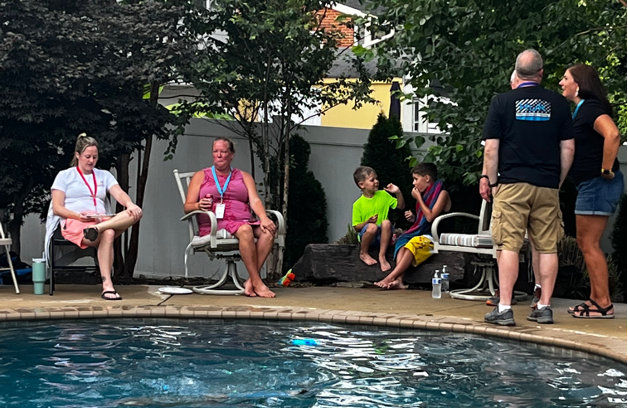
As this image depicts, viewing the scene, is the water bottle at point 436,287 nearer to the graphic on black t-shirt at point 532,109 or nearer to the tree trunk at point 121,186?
the graphic on black t-shirt at point 532,109

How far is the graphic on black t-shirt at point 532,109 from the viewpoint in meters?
6.80

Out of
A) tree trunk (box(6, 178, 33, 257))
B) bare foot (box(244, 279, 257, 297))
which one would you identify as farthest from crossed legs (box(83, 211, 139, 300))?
tree trunk (box(6, 178, 33, 257))

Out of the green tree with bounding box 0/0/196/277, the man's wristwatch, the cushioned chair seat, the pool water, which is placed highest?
the green tree with bounding box 0/0/196/277

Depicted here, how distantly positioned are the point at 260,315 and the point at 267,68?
3.35 meters

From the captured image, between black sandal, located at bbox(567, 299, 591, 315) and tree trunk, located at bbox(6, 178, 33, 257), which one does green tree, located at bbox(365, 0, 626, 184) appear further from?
tree trunk, located at bbox(6, 178, 33, 257)

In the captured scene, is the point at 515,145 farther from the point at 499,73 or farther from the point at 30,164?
the point at 30,164

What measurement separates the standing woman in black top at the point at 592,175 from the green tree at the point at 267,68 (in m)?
3.03

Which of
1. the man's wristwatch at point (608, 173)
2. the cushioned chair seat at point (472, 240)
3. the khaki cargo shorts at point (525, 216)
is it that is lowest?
the cushioned chair seat at point (472, 240)

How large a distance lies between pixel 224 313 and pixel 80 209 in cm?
186

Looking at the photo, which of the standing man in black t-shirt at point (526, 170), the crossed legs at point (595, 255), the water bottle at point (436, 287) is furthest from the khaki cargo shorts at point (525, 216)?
the water bottle at point (436, 287)

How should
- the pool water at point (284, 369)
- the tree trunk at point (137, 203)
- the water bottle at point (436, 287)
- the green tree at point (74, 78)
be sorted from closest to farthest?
the pool water at point (284, 369) < the water bottle at point (436, 287) < the green tree at point (74, 78) < the tree trunk at point (137, 203)

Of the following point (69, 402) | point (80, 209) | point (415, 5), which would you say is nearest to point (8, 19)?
point (80, 209)

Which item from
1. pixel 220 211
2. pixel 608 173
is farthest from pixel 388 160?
pixel 608 173

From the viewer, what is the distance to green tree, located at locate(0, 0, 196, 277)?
9234 millimetres
